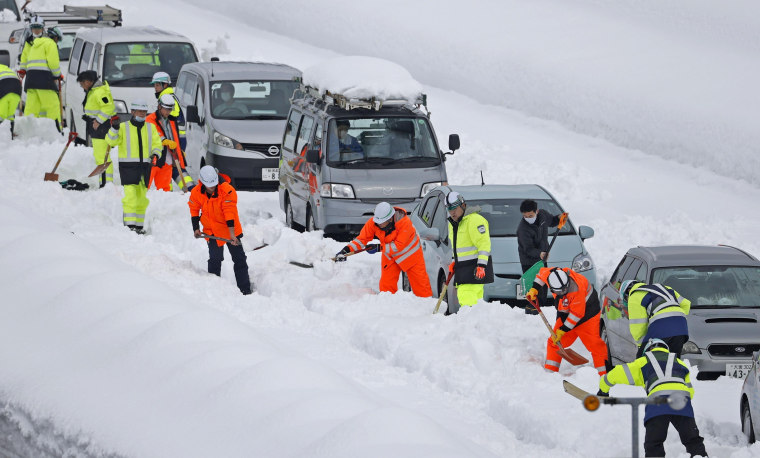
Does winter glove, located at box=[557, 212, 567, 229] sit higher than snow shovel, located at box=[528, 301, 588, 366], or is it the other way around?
winter glove, located at box=[557, 212, 567, 229]

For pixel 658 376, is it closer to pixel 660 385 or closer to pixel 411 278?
pixel 660 385

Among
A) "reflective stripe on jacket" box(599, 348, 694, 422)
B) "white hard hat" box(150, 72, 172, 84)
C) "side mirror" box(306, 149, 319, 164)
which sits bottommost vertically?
"side mirror" box(306, 149, 319, 164)

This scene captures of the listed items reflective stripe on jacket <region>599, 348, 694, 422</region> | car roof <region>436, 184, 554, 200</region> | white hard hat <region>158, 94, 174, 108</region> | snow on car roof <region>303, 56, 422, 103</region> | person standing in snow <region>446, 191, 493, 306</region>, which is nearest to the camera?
reflective stripe on jacket <region>599, 348, 694, 422</region>

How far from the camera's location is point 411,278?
1355cm

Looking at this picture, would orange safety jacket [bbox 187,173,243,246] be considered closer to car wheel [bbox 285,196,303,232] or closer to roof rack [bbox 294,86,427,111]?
roof rack [bbox 294,86,427,111]

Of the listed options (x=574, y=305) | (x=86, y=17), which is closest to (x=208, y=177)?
(x=574, y=305)

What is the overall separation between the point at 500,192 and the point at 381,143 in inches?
94.5

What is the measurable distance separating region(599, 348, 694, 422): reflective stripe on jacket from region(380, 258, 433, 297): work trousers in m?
5.08

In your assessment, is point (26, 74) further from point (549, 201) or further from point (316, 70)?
point (549, 201)

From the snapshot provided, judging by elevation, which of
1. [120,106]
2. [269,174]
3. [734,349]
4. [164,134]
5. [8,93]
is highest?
[734,349]

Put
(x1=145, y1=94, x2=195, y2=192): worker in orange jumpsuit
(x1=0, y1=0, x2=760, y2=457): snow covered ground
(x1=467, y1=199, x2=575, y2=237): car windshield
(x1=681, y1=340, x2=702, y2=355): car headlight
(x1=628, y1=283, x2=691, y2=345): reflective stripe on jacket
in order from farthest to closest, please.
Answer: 1. (x1=145, y1=94, x2=195, y2=192): worker in orange jumpsuit
2. (x1=467, y1=199, x2=575, y2=237): car windshield
3. (x1=681, y1=340, x2=702, y2=355): car headlight
4. (x1=628, y1=283, x2=691, y2=345): reflective stripe on jacket
5. (x1=0, y1=0, x2=760, y2=457): snow covered ground

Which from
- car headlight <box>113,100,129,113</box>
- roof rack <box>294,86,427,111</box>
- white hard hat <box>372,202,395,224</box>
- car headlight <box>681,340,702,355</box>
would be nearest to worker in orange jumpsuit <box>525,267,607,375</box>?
car headlight <box>681,340,702,355</box>

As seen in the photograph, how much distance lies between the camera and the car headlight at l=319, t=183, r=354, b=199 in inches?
623

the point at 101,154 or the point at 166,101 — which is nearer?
the point at 166,101
